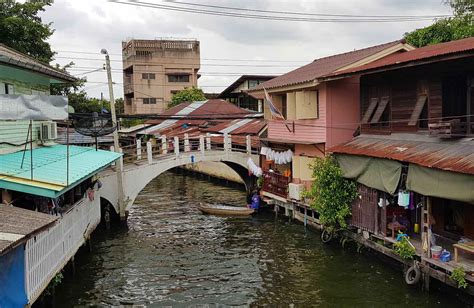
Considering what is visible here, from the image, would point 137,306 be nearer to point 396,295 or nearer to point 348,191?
point 396,295

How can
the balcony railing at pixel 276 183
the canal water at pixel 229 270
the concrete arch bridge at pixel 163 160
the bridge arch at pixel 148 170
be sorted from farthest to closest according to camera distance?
1. the balcony railing at pixel 276 183
2. the concrete arch bridge at pixel 163 160
3. the bridge arch at pixel 148 170
4. the canal water at pixel 229 270

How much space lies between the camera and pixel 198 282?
55.9ft

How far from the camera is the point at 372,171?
17.5m

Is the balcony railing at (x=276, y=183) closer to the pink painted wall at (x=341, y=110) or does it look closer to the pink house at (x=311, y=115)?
the pink house at (x=311, y=115)

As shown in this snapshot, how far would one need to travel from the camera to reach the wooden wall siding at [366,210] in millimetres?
17609

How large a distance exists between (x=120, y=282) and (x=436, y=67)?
13.9 metres

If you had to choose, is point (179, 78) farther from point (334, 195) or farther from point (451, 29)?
point (334, 195)

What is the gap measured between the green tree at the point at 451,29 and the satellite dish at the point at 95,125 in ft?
70.8

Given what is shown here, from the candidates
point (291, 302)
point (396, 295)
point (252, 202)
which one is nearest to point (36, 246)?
point (291, 302)

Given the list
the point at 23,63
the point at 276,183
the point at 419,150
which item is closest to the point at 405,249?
the point at 419,150

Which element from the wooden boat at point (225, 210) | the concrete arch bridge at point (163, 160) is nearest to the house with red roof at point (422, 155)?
the wooden boat at point (225, 210)

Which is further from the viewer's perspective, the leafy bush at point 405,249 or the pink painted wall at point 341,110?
the pink painted wall at point 341,110

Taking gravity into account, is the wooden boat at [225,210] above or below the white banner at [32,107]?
below

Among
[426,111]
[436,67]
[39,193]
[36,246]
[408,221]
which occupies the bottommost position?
[408,221]
